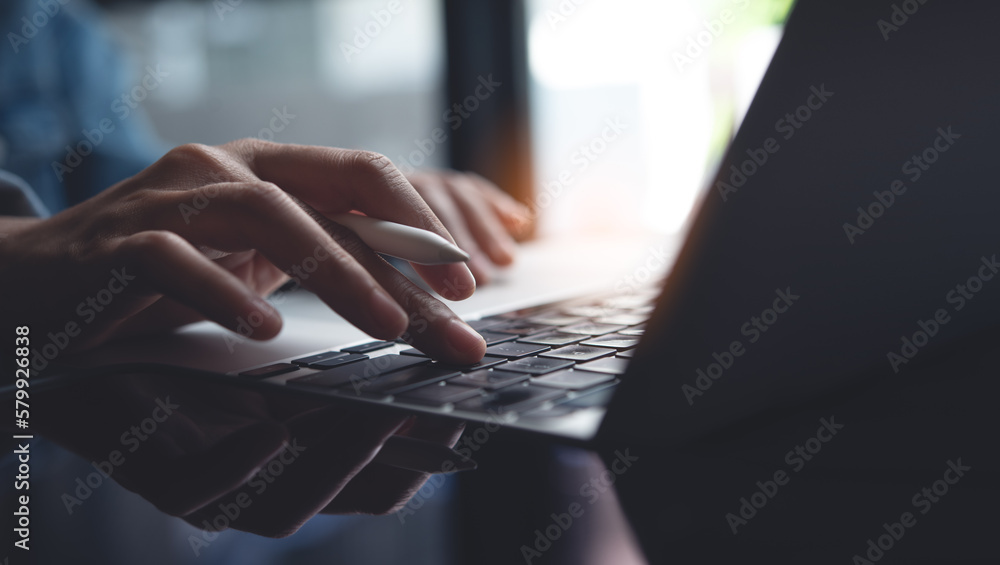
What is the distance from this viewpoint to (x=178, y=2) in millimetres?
2885

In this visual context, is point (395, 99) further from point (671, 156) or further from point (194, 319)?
point (194, 319)

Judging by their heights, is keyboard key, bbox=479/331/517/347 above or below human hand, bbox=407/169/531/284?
below

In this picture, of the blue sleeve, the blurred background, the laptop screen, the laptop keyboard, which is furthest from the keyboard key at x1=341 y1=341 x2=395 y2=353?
the blurred background

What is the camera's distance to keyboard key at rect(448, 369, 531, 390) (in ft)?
1.28

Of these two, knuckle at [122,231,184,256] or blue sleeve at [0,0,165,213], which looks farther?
blue sleeve at [0,0,165,213]

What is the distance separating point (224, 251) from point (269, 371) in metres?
0.13

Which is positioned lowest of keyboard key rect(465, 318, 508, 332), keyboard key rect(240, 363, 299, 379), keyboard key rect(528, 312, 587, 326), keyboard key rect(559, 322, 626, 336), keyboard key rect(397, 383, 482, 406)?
keyboard key rect(397, 383, 482, 406)

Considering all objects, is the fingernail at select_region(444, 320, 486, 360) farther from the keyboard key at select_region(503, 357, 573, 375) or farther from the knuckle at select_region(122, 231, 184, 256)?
the knuckle at select_region(122, 231, 184, 256)

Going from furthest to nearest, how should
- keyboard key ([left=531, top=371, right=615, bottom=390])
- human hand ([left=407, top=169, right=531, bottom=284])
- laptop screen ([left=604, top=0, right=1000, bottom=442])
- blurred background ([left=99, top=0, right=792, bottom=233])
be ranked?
blurred background ([left=99, top=0, right=792, bottom=233]) < human hand ([left=407, top=169, right=531, bottom=284]) < keyboard key ([left=531, top=371, right=615, bottom=390]) < laptop screen ([left=604, top=0, right=1000, bottom=442])

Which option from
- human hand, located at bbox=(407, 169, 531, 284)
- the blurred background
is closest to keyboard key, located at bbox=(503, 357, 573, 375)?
human hand, located at bbox=(407, 169, 531, 284)

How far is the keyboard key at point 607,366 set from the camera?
397mm

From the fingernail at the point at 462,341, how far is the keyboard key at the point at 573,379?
0.20 feet

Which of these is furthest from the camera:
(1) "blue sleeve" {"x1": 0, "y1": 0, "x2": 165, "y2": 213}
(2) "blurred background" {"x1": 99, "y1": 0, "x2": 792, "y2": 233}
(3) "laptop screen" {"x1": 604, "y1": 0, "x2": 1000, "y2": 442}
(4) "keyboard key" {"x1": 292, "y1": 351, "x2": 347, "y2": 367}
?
(2) "blurred background" {"x1": 99, "y1": 0, "x2": 792, "y2": 233}

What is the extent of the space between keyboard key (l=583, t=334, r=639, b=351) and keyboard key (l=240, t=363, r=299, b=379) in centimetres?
21
